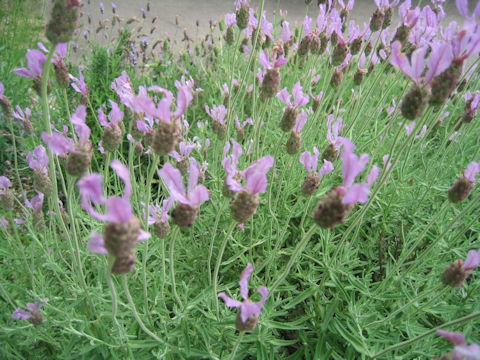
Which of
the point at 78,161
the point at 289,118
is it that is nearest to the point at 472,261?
the point at 289,118

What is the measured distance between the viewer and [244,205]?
2.91 ft

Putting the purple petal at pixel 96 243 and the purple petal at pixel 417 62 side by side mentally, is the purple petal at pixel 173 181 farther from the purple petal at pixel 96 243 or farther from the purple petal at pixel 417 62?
the purple petal at pixel 417 62

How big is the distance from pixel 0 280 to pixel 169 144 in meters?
1.04

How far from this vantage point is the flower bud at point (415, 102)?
92 cm

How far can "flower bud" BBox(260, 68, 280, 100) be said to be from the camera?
4.24ft

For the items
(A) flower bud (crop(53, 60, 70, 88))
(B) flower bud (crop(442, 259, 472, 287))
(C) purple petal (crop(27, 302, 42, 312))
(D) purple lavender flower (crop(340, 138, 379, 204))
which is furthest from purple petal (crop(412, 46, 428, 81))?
(C) purple petal (crop(27, 302, 42, 312))

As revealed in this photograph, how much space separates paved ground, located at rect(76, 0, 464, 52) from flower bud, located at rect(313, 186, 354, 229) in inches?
176

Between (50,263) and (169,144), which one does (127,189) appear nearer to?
(169,144)

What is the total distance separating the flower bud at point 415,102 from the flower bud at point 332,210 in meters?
0.29

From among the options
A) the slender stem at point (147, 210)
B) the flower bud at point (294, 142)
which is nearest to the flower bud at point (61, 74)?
the slender stem at point (147, 210)

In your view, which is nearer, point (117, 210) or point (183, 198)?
point (117, 210)

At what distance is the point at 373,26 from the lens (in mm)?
1688

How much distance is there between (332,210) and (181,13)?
5.53m

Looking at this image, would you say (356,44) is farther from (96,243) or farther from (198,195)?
(96,243)
